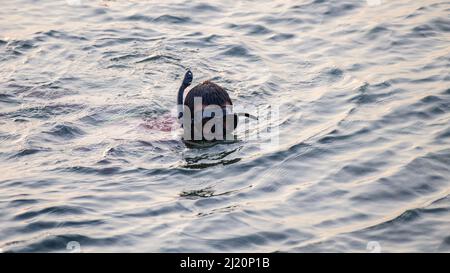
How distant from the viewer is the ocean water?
7461 millimetres

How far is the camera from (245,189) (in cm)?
828

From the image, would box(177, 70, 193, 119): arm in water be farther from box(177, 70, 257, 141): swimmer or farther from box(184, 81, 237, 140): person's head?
box(184, 81, 237, 140): person's head

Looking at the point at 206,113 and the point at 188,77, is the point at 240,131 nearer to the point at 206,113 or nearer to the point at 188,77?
the point at 206,113

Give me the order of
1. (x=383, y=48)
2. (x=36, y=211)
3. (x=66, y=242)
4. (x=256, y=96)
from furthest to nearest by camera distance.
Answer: (x=383, y=48) → (x=256, y=96) → (x=36, y=211) → (x=66, y=242)

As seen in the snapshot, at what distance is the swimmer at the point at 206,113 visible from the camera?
30.5 ft

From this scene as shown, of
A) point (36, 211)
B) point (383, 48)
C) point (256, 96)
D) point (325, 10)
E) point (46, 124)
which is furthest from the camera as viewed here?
point (325, 10)

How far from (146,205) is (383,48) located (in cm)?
610

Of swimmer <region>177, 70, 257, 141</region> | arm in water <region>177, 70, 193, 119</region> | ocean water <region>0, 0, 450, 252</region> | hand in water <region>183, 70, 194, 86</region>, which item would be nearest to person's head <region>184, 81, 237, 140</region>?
swimmer <region>177, 70, 257, 141</region>

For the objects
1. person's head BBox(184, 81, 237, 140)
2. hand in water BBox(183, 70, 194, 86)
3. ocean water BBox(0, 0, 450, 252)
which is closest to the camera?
ocean water BBox(0, 0, 450, 252)

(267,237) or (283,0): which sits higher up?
(283,0)

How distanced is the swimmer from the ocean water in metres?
0.33

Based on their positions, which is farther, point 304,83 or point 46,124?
point 304,83
